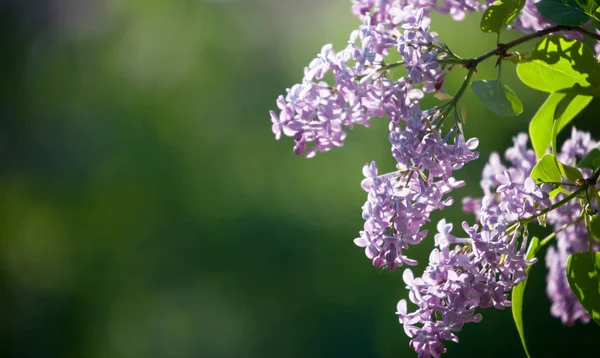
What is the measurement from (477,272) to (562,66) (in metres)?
0.13

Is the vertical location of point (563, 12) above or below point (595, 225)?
above

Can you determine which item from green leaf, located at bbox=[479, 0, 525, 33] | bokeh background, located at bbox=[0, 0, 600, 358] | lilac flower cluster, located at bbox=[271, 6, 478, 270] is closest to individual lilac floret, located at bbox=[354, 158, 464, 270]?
lilac flower cluster, located at bbox=[271, 6, 478, 270]

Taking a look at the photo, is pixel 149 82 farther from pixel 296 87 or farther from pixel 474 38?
pixel 296 87

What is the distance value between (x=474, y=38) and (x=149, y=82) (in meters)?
1.19

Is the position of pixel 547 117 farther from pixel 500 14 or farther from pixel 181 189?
pixel 181 189

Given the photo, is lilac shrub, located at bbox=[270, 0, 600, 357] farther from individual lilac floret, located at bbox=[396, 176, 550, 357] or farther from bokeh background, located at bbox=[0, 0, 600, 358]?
bokeh background, located at bbox=[0, 0, 600, 358]

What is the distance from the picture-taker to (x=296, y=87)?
0.40 m

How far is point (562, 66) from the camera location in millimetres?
390

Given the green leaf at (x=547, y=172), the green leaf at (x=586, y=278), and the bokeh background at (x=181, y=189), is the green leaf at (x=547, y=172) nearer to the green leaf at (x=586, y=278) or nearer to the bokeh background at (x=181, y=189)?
the green leaf at (x=586, y=278)

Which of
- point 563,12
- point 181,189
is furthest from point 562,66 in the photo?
point 181,189

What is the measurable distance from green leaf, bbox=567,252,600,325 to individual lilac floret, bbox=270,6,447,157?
0.47 ft

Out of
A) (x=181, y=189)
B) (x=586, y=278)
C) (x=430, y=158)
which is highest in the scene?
(x=430, y=158)

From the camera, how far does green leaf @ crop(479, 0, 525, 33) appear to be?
0.39 meters

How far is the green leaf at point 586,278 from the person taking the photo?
1.33ft
